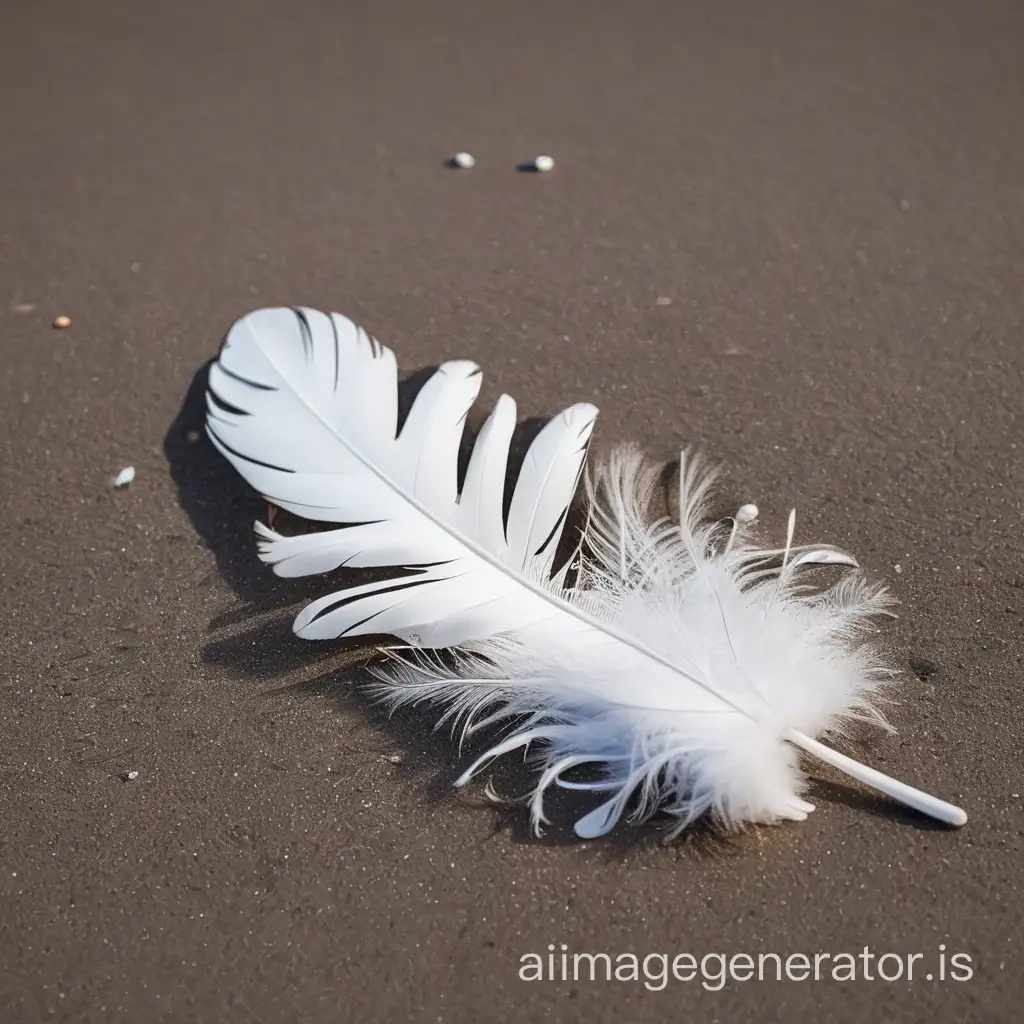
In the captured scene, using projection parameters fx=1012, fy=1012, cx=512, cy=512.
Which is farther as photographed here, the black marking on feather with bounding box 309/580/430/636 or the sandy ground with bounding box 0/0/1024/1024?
the black marking on feather with bounding box 309/580/430/636

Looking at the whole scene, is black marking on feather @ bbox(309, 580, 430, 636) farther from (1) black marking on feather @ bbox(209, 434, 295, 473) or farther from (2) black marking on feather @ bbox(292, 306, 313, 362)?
(2) black marking on feather @ bbox(292, 306, 313, 362)

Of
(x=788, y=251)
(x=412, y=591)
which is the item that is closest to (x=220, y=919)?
(x=412, y=591)

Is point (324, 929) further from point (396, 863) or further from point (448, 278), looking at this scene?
point (448, 278)

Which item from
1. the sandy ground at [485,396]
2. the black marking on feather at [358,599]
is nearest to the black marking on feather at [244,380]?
the sandy ground at [485,396]

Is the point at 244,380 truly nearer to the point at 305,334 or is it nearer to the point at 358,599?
the point at 305,334

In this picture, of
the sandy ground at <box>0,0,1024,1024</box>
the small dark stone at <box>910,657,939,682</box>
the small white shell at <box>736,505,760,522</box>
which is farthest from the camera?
the small white shell at <box>736,505,760,522</box>

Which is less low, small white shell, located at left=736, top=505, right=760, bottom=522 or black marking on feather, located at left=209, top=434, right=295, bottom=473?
small white shell, located at left=736, top=505, right=760, bottom=522

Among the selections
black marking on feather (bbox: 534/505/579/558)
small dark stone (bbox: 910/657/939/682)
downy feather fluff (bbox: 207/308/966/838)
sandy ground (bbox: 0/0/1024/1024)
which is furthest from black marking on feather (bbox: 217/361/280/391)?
small dark stone (bbox: 910/657/939/682)
